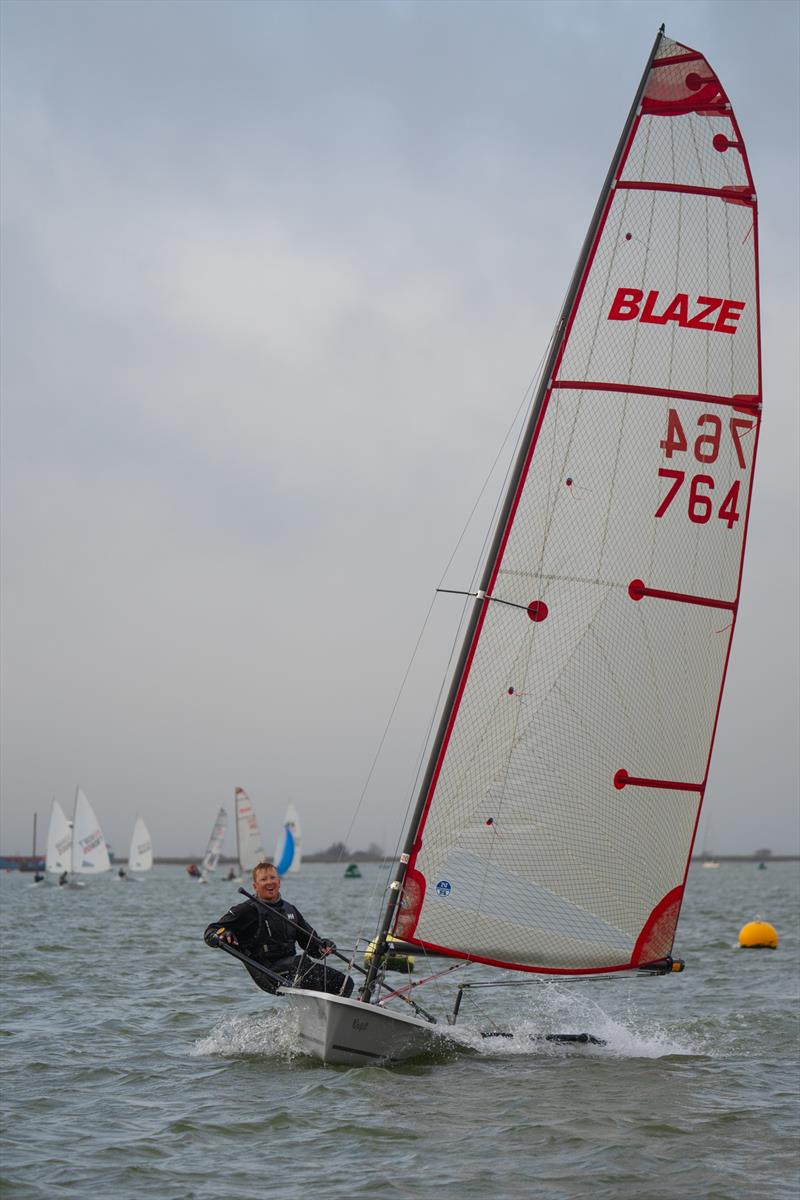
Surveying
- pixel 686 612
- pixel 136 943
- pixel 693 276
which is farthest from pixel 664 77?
pixel 136 943

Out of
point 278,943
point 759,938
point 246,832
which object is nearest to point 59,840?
point 246,832

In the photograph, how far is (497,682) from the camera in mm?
10352

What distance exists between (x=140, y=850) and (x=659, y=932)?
65030 millimetres

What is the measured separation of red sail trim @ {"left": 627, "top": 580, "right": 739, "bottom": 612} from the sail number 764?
593 millimetres

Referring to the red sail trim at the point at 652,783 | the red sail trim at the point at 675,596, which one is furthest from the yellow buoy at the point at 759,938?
the red sail trim at the point at 675,596

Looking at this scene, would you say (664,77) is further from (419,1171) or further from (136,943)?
(136,943)

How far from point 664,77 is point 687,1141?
26.2ft

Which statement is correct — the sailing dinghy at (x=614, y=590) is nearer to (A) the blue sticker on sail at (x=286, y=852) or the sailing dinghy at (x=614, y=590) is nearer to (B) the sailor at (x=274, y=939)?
(B) the sailor at (x=274, y=939)

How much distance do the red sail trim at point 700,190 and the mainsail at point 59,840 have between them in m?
53.4

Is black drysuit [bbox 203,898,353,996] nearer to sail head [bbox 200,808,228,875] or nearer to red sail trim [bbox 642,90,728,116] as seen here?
red sail trim [bbox 642,90,728,116]

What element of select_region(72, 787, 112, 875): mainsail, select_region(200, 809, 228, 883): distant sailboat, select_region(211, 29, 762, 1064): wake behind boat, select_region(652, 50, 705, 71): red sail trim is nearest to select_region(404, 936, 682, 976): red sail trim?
select_region(211, 29, 762, 1064): wake behind boat

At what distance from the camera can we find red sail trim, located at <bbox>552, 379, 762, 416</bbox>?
10430 mm

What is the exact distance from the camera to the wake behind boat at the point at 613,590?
10266 mm

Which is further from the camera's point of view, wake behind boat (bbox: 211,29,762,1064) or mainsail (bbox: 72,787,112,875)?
mainsail (bbox: 72,787,112,875)
